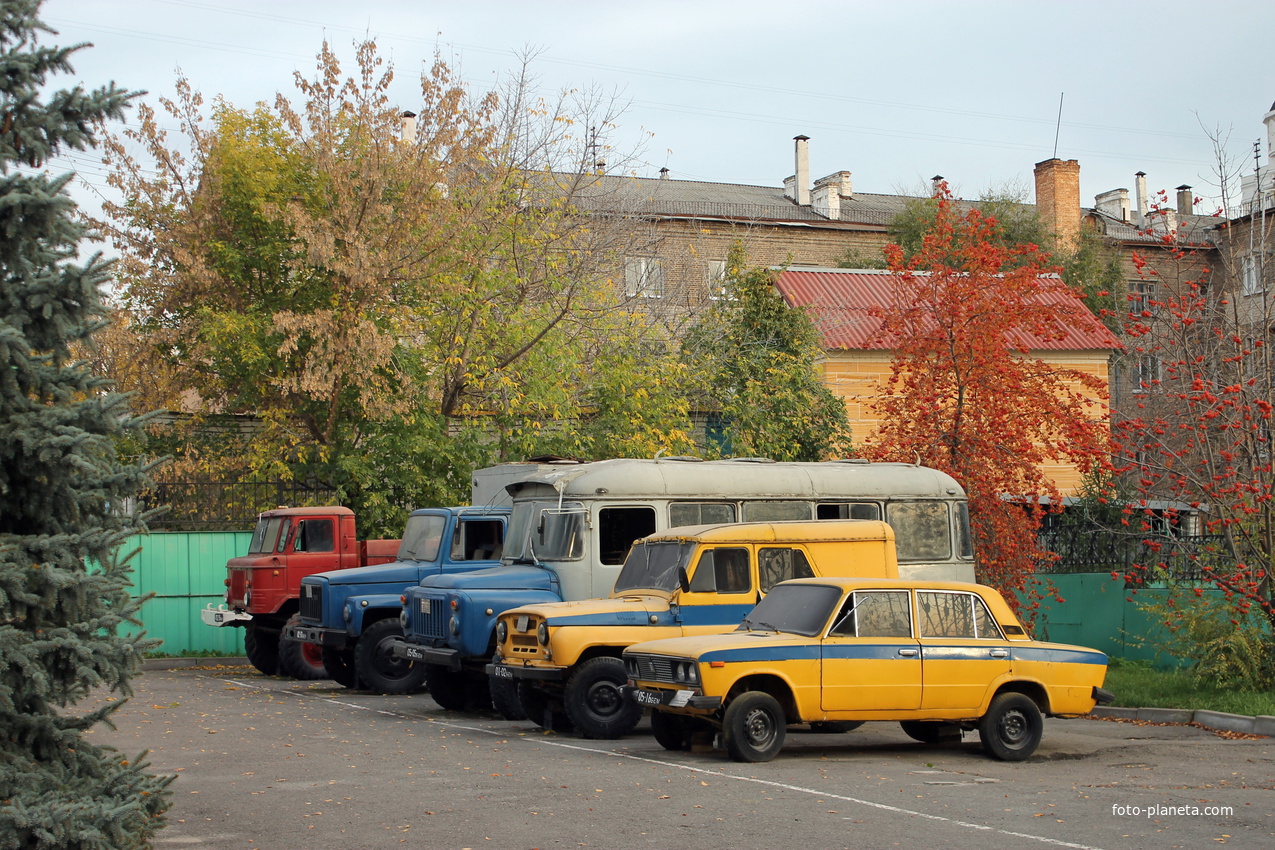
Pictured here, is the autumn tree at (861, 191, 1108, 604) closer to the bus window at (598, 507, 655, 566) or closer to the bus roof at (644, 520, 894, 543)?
the bus roof at (644, 520, 894, 543)

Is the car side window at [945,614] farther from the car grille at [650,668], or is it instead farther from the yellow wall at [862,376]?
the yellow wall at [862,376]

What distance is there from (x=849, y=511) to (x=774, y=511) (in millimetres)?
1095

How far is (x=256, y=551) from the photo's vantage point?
2069 centimetres

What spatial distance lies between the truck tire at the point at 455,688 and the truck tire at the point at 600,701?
2.93 meters

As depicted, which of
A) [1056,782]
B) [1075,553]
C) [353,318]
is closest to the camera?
[1056,782]

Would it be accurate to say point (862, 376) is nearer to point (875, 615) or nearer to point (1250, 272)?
point (1250, 272)

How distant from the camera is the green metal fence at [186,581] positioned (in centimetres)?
2309

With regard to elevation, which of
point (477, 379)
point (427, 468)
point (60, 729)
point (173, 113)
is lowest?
point (60, 729)

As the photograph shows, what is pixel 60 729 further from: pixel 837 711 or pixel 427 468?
pixel 427 468

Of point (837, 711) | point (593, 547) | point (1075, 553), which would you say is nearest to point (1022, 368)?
point (1075, 553)

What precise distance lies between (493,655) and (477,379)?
1127 centimetres

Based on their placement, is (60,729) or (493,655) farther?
(493,655)

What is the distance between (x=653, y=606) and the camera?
43.5 ft

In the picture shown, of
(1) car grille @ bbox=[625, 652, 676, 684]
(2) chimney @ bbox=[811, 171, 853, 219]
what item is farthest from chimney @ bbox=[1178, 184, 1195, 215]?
(1) car grille @ bbox=[625, 652, 676, 684]
